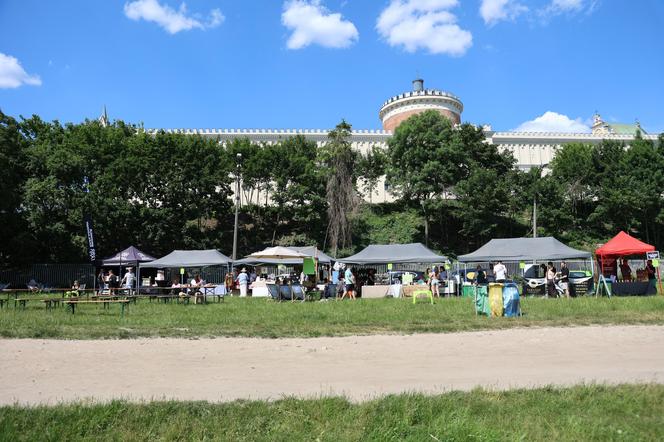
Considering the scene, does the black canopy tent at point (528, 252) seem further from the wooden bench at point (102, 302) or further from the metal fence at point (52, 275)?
the metal fence at point (52, 275)

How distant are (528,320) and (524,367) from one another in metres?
5.78

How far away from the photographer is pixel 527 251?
79.5 feet

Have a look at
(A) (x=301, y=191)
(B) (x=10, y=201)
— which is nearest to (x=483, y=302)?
(B) (x=10, y=201)

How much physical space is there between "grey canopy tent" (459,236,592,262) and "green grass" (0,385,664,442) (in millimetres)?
19075

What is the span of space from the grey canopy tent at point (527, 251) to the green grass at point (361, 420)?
19.1 meters

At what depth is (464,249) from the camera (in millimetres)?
47406

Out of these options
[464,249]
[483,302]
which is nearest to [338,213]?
[464,249]

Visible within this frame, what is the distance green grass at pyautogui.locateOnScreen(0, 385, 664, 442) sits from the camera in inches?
175

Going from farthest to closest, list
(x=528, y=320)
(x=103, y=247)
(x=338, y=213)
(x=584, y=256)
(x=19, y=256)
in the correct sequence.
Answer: (x=338, y=213) → (x=103, y=247) → (x=19, y=256) → (x=584, y=256) → (x=528, y=320)

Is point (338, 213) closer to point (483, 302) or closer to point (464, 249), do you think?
point (464, 249)

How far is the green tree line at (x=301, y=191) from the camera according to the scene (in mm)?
35188

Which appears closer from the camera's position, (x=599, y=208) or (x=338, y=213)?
(x=338, y=213)

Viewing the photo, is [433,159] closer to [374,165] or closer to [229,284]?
[374,165]

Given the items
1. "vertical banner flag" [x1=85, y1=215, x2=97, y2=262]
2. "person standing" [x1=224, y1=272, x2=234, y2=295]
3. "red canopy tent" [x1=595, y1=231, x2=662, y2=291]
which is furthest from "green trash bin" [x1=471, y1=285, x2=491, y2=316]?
"vertical banner flag" [x1=85, y1=215, x2=97, y2=262]
